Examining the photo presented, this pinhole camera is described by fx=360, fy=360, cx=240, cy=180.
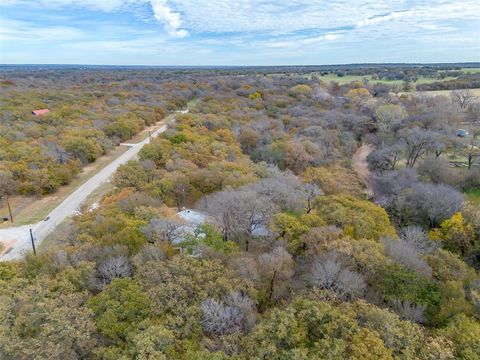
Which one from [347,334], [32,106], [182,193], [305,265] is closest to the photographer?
[347,334]

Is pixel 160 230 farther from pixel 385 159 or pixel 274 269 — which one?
pixel 385 159

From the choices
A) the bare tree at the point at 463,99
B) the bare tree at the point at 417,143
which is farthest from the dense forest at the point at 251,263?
the bare tree at the point at 463,99

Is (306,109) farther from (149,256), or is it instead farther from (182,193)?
(149,256)

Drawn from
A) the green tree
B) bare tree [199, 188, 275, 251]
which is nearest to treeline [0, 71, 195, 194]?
bare tree [199, 188, 275, 251]

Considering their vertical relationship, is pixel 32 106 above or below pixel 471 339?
above

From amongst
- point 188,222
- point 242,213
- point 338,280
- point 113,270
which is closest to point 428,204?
point 242,213

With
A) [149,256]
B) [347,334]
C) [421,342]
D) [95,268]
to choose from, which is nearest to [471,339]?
[421,342]

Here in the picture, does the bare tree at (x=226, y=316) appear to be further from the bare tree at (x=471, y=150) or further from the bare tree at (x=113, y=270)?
the bare tree at (x=471, y=150)
